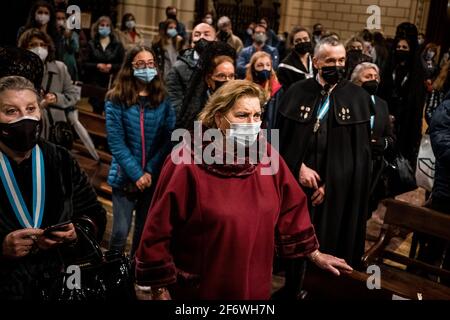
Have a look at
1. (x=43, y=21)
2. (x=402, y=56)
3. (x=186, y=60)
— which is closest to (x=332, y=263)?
(x=186, y=60)

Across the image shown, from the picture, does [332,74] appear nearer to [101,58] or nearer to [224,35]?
[101,58]

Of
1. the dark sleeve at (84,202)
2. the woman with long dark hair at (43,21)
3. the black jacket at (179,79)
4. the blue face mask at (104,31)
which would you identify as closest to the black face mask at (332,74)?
the black jacket at (179,79)

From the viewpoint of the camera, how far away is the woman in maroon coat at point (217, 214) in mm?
2346

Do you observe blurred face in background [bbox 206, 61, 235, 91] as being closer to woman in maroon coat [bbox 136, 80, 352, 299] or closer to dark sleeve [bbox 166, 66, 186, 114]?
dark sleeve [bbox 166, 66, 186, 114]

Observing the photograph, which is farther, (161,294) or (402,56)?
(402,56)

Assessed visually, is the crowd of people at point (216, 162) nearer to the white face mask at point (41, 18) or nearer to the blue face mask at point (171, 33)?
the white face mask at point (41, 18)

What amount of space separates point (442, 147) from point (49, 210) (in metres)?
2.55

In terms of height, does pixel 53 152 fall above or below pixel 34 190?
above

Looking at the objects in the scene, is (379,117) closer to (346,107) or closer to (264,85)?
(346,107)

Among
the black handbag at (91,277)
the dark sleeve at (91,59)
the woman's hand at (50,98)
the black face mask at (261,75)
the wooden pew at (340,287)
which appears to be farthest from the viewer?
the dark sleeve at (91,59)

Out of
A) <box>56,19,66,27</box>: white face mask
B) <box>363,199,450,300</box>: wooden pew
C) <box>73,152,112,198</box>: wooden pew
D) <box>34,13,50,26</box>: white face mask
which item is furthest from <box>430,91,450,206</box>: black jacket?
<box>56,19,66,27</box>: white face mask

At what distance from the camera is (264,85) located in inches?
181

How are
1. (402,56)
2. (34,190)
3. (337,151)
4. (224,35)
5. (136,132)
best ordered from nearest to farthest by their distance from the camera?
(34,190)
(337,151)
(136,132)
(402,56)
(224,35)

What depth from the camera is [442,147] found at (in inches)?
141
